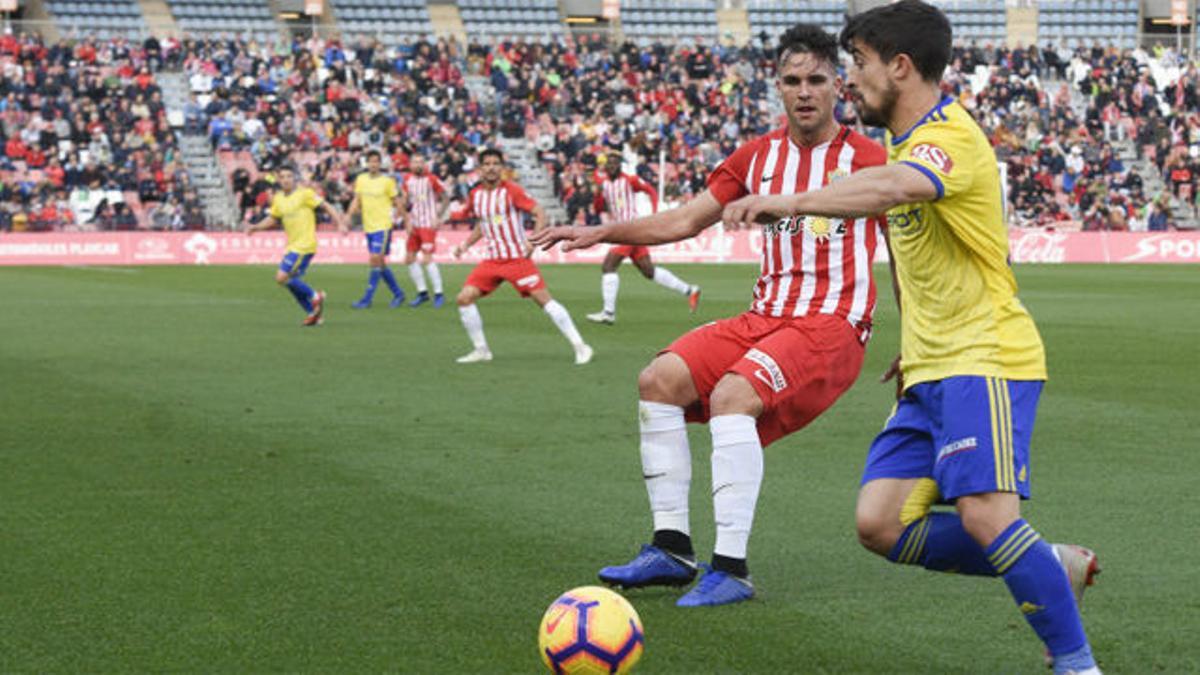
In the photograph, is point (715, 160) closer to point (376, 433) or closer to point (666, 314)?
point (666, 314)

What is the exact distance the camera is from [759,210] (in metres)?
4.77

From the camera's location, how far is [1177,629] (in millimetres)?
5855

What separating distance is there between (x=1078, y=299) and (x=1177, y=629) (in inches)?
844

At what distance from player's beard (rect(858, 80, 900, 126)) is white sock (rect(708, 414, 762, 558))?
5.35 feet

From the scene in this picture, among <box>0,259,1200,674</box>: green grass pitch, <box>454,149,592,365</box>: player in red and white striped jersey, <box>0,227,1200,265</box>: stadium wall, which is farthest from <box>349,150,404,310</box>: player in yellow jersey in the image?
<box>0,227,1200,265</box>: stadium wall

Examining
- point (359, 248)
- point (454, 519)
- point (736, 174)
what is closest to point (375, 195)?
point (359, 248)

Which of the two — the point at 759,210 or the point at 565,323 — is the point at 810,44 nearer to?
the point at 759,210

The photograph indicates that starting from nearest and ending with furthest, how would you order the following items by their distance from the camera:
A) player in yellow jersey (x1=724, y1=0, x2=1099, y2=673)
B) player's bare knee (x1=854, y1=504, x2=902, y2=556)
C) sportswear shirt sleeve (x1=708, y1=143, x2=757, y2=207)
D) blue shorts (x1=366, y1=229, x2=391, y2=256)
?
player in yellow jersey (x1=724, y1=0, x2=1099, y2=673)
player's bare knee (x1=854, y1=504, x2=902, y2=556)
sportswear shirt sleeve (x1=708, y1=143, x2=757, y2=207)
blue shorts (x1=366, y1=229, x2=391, y2=256)

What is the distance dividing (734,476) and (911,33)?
206cm

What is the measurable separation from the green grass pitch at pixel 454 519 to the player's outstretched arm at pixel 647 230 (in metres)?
1.32

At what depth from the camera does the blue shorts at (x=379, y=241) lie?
2605 cm

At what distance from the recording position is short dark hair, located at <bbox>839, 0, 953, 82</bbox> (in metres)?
4.94

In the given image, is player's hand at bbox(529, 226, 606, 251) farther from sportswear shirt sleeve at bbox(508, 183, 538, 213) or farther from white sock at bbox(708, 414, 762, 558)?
sportswear shirt sleeve at bbox(508, 183, 538, 213)

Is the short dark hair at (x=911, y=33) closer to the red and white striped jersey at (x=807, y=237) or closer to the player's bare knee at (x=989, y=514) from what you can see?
the player's bare knee at (x=989, y=514)
